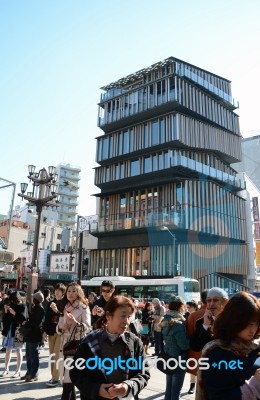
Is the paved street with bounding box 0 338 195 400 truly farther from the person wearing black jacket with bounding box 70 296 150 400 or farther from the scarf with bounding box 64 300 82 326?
the person wearing black jacket with bounding box 70 296 150 400

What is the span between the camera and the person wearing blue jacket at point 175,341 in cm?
401

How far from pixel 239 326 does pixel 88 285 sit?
895 inches

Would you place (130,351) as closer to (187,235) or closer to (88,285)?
(88,285)

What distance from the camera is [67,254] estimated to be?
29594mm

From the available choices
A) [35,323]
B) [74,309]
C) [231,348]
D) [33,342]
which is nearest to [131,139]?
[35,323]

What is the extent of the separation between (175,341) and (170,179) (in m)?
27.3

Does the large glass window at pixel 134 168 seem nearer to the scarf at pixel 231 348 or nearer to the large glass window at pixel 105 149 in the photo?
the large glass window at pixel 105 149

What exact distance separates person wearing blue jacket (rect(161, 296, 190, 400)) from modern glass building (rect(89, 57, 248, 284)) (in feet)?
81.2

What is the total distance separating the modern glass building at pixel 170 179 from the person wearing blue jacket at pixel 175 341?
81.2 ft

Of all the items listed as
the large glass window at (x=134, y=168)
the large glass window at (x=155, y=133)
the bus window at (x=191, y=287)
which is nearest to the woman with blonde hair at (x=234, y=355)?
the bus window at (x=191, y=287)

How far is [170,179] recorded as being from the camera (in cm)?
3092

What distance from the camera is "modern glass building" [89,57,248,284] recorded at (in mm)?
30594

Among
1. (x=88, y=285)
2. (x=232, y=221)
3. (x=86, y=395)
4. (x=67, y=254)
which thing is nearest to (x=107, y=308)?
(x=86, y=395)

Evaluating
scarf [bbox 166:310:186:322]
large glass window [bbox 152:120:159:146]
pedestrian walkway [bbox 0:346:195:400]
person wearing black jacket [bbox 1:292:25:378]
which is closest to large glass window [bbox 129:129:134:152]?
large glass window [bbox 152:120:159:146]
